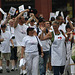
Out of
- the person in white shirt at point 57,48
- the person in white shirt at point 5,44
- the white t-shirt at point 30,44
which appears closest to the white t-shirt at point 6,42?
the person in white shirt at point 5,44

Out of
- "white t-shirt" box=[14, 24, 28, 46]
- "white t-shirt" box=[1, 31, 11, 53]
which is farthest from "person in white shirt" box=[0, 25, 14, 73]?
"white t-shirt" box=[14, 24, 28, 46]

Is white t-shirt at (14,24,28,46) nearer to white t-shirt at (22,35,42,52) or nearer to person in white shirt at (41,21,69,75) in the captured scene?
white t-shirt at (22,35,42,52)

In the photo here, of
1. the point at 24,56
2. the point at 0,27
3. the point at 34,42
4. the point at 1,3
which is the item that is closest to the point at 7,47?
the point at 0,27

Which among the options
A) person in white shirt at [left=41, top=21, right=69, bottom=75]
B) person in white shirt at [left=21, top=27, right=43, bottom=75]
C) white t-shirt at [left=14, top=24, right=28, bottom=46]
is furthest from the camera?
white t-shirt at [left=14, top=24, right=28, bottom=46]

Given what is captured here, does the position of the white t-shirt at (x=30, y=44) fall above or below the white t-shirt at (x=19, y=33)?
below

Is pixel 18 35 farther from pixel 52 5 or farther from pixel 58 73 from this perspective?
pixel 52 5

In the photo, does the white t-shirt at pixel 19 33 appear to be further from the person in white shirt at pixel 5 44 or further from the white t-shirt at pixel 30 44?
the white t-shirt at pixel 30 44

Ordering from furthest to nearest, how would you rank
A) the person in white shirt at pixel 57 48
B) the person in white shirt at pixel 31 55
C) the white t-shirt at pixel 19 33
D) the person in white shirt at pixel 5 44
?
the person in white shirt at pixel 5 44 < the white t-shirt at pixel 19 33 < the person in white shirt at pixel 31 55 < the person in white shirt at pixel 57 48

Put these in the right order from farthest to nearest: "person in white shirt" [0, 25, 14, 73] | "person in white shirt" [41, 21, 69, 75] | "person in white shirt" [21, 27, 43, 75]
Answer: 1. "person in white shirt" [0, 25, 14, 73]
2. "person in white shirt" [21, 27, 43, 75]
3. "person in white shirt" [41, 21, 69, 75]

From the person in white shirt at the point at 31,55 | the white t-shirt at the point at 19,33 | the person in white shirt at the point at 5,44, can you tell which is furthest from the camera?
the person in white shirt at the point at 5,44

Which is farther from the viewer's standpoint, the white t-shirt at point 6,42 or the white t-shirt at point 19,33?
the white t-shirt at point 6,42

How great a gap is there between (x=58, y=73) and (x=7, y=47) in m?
3.78

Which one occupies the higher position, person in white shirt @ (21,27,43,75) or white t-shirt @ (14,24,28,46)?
white t-shirt @ (14,24,28,46)

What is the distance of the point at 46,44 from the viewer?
40.0 feet
